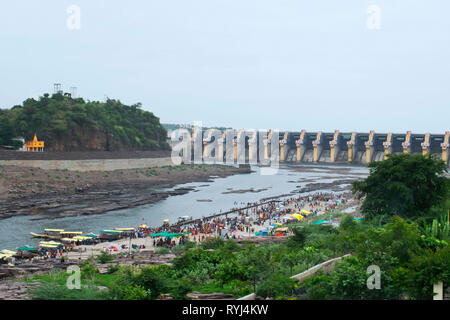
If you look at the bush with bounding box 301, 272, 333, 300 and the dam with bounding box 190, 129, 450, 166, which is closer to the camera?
the bush with bounding box 301, 272, 333, 300

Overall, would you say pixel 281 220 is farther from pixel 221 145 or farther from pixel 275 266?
pixel 221 145

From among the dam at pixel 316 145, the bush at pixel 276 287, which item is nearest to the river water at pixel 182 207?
the dam at pixel 316 145

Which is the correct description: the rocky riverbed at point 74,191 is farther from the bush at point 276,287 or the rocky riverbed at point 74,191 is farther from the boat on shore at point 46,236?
the bush at point 276,287

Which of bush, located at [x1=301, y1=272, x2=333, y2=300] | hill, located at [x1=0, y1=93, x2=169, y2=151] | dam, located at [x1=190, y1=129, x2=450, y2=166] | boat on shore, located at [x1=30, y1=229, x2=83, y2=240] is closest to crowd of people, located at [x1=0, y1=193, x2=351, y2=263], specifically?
boat on shore, located at [x1=30, y1=229, x2=83, y2=240]

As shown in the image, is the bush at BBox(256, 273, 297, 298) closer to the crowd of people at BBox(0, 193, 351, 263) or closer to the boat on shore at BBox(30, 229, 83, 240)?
the crowd of people at BBox(0, 193, 351, 263)

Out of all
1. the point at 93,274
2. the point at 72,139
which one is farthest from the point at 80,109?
the point at 93,274

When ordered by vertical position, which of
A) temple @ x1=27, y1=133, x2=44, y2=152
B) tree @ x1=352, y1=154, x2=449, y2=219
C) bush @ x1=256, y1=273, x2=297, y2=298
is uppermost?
temple @ x1=27, y1=133, x2=44, y2=152
